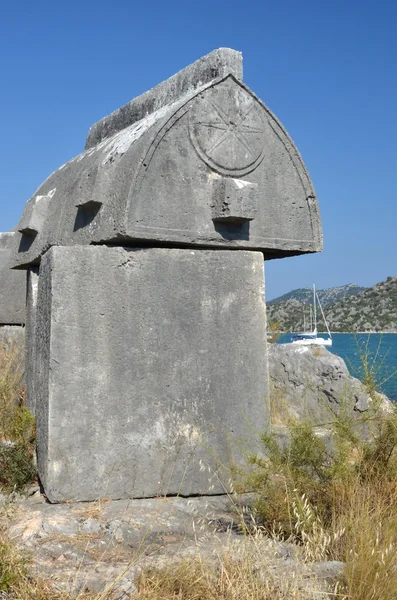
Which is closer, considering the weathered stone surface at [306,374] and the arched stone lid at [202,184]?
the arched stone lid at [202,184]

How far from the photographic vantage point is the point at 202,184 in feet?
16.1

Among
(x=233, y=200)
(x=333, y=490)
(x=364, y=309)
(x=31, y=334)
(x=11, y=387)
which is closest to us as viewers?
(x=333, y=490)

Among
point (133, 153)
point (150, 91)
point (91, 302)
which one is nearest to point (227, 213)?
point (133, 153)

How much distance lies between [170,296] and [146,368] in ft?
1.51

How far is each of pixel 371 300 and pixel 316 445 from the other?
3540cm

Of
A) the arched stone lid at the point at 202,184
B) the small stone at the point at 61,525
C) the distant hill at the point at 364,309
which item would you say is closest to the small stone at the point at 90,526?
the small stone at the point at 61,525

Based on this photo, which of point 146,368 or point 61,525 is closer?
point 61,525

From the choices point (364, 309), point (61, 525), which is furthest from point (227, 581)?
point (364, 309)

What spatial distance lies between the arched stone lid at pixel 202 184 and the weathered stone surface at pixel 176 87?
0.33ft

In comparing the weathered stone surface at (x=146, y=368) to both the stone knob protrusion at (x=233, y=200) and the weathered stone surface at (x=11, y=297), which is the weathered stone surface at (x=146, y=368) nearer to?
the stone knob protrusion at (x=233, y=200)

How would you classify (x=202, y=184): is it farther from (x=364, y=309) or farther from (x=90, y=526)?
(x=364, y=309)

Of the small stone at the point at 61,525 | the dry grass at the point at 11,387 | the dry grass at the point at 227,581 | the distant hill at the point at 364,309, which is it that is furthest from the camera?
the distant hill at the point at 364,309

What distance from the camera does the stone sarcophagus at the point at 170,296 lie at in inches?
181

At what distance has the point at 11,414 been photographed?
5.72m
